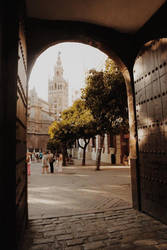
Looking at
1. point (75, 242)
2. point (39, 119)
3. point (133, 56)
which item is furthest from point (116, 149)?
point (39, 119)

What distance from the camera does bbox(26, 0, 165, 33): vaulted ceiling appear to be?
3.65 metres

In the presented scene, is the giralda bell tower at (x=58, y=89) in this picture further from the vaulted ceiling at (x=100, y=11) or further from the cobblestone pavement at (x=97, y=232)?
the cobblestone pavement at (x=97, y=232)

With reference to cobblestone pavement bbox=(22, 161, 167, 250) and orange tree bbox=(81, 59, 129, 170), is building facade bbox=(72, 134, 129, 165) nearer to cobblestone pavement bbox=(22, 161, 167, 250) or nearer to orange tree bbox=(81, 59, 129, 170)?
orange tree bbox=(81, 59, 129, 170)

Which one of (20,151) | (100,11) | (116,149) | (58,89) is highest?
(58,89)

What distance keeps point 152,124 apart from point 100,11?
271cm

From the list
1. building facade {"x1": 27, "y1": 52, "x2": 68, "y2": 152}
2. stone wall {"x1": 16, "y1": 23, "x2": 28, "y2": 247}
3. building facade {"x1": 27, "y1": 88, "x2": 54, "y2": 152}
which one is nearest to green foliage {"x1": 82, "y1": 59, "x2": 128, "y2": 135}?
stone wall {"x1": 16, "y1": 23, "x2": 28, "y2": 247}

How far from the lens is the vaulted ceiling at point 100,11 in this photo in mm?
3650

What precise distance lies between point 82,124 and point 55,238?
12.6m

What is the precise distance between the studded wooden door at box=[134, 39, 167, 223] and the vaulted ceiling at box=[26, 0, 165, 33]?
2.24ft

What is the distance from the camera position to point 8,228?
6.65 ft

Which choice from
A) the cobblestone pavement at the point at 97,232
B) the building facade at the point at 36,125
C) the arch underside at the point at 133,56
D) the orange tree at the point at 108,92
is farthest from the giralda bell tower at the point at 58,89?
the cobblestone pavement at the point at 97,232

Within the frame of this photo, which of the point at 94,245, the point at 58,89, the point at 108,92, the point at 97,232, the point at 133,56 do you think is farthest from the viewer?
the point at 58,89

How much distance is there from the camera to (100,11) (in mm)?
3963

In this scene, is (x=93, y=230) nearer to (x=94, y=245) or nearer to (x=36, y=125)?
(x=94, y=245)
